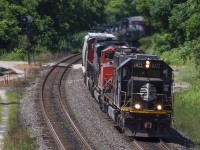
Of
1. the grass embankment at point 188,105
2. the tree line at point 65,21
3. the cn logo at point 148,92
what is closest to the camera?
the cn logo at point 148,92

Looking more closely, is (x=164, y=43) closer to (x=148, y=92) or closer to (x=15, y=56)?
(x=15, y=56)

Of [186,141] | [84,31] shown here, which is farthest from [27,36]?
[186,141]

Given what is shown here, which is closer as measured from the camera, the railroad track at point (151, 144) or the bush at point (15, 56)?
the railroad track at point (151, 144)

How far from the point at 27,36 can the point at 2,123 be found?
28248 mm

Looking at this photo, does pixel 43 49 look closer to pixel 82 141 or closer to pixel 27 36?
pixel 27 36

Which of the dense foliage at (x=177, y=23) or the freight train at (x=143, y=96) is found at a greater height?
the dense foliage at (x=177, y=23)

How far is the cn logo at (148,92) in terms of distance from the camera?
22219 mm

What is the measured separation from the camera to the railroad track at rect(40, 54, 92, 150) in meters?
Result: 21.8

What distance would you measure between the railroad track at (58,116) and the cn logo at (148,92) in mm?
2882

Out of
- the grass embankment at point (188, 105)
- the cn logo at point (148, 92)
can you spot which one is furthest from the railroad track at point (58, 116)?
the grass embankment at point (188, 105)

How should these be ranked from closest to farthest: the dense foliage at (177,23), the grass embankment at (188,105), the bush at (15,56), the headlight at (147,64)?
the headlight at (147,64)
the grass embankment at (188,105)
the dense foliage at (177,23)
the bush at (15,56)

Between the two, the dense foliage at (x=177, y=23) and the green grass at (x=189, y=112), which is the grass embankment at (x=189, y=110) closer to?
the green grass at (x=189, y=112)

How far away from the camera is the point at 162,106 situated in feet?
73.6

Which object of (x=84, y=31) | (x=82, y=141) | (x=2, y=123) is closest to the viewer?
(x=82, y=141)
